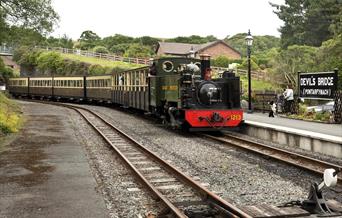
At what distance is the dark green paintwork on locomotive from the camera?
1680 cm

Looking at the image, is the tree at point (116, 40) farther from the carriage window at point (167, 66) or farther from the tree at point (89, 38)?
the carriage window at point (167, 66)

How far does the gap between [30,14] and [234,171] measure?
20.7 metres

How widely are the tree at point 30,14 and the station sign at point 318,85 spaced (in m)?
16.0

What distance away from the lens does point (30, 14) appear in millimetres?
26750

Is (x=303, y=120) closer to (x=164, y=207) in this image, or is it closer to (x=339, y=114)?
(x=339, y=114)

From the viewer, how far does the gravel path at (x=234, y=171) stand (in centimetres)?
769

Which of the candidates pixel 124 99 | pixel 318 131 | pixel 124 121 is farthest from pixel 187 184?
pixel 124 99

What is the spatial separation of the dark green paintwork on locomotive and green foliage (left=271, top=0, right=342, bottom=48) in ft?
134

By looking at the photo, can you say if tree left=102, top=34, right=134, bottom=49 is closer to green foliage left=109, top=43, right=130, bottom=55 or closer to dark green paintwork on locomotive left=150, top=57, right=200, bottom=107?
green foliage left=109, top=43, right=130, bottom=55

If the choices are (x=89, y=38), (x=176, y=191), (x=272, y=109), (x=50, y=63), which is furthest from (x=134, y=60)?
(x=176, y=191)

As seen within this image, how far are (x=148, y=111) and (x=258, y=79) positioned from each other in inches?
1208

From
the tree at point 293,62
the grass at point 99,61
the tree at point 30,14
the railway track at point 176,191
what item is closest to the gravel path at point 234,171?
the railway track at point 176,191

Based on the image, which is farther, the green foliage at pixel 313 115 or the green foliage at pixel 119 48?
the green foliage at pixel 119 48

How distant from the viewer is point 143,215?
6.57 meters
